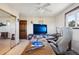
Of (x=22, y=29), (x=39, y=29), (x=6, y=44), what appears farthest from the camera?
(x=6, y=44)

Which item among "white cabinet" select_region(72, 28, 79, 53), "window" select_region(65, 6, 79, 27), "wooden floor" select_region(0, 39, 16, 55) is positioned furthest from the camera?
"wooden floor" select_region(0, 39, 16, 55)

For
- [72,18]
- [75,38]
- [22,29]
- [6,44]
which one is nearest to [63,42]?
[75,38]

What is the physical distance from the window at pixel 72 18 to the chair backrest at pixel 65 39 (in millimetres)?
129

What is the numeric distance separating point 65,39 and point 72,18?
459 millimetres

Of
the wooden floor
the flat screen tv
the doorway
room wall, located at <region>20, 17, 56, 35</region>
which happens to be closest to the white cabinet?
room wall, located at <region>20, 17, 56, 35</region>

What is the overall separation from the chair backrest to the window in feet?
0.42

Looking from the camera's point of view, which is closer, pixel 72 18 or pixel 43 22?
pixel 72 18

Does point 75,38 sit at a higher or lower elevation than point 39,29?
lower

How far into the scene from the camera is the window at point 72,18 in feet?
6.84

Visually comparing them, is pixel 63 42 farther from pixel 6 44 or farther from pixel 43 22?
pixel 6 44

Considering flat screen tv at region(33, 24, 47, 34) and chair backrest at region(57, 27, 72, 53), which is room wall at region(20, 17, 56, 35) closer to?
flat screen tv at region(33, 24, 47, 34)

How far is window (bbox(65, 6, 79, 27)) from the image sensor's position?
2084 mm

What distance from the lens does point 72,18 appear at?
7.13 feet

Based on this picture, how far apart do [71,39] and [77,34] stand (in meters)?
0.16
